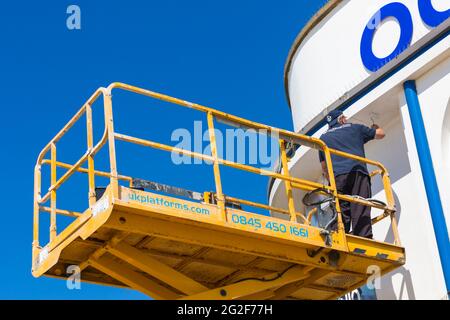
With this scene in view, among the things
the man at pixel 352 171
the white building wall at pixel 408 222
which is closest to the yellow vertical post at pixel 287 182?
the man at pixel 352 171

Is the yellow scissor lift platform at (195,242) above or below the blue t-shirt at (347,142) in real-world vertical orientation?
below

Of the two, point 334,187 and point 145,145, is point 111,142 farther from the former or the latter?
point 334,187

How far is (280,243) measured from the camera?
919cm

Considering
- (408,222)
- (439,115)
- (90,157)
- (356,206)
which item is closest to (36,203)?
(90,157)

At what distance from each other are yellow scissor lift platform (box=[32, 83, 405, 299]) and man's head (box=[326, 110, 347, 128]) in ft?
3.80

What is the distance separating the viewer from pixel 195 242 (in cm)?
864

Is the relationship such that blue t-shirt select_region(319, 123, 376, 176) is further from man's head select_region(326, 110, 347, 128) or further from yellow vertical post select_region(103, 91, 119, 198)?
yellow vertical post select_region(103, 91, 119, 198)

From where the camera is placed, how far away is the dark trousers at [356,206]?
33.8 ft

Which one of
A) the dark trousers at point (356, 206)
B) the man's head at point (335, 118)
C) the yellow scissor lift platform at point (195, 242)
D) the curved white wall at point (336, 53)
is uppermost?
the curved white wall at point (336, 53)

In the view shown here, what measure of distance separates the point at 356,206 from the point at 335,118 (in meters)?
1.66

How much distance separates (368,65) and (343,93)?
0.61 m

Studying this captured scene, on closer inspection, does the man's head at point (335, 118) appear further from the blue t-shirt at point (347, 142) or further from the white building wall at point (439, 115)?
the white building wall at point (439, 115)

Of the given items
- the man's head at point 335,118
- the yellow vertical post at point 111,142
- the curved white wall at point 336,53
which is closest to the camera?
the yellow vertical post at point 111,142

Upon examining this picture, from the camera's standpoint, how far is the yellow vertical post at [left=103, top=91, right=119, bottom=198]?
8.05 meters
